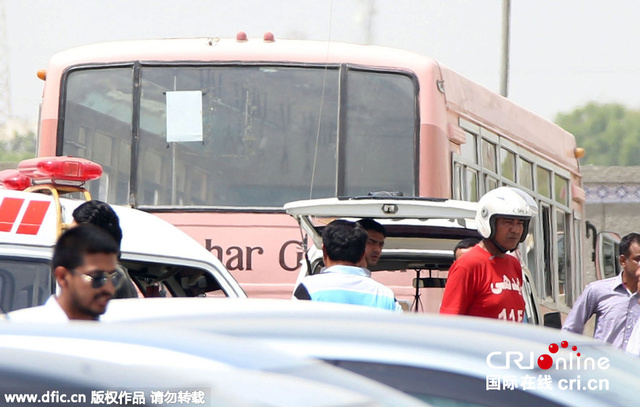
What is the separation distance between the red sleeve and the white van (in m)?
0.51

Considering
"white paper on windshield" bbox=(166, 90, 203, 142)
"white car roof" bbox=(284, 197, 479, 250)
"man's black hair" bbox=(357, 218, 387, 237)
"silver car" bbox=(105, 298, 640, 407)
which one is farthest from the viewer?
"white paper on windshield" bbox=(166, 90, 203, 142)

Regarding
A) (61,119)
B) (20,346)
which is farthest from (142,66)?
(20,346)

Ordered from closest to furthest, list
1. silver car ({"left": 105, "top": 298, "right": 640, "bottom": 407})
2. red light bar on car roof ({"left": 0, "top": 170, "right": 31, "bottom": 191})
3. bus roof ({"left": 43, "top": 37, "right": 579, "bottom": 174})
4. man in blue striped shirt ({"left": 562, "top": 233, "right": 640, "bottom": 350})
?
silver car ({"left": 105, "top": 298, "right": 640, "bottom": 407})
man in blue striped shirt ({"left": 562, "top": 233, "right": 640, "bottom": 350})
red light bar on car roof ({"left": 0, "top": 170, "right": 31, "bottom": 191})
bus roof ({"left": 43, "top": 37, "right": 579, "bottom": 174})

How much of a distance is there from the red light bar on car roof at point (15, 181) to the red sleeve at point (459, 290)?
2518 mm

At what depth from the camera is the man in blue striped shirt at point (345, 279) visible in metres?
5.77

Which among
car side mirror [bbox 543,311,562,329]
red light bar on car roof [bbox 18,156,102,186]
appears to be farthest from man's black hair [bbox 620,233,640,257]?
red light bar on car roof [bbox 18,156,102,186]

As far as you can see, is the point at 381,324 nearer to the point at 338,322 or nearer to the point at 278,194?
the point at 338,322

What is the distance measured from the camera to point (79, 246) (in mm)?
4168

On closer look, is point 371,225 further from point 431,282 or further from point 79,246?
point 79,246

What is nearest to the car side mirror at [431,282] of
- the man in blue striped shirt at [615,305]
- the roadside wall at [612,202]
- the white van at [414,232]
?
the white van at [414,232]

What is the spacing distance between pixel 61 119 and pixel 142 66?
2.43ft

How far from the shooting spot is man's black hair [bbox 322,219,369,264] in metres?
5.97

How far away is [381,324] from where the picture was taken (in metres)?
3.57

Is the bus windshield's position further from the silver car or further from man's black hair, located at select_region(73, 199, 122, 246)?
the silver car
